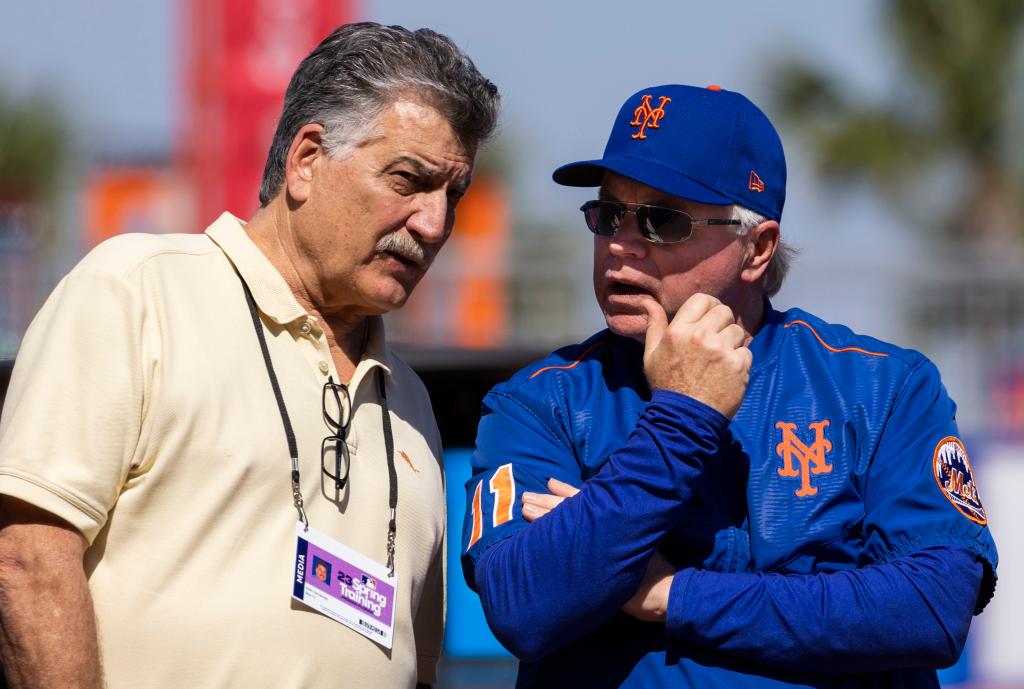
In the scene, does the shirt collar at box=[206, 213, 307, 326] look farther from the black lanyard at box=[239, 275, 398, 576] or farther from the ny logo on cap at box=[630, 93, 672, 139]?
the ny logo on cap at box=[630, 93, 672, 139]

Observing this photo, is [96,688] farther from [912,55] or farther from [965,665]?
[912,55]

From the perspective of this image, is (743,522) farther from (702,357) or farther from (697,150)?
(697,150)

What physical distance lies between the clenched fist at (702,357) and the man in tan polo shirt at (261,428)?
23.5 inches

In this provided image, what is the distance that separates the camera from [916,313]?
9.95m

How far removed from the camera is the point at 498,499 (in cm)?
279

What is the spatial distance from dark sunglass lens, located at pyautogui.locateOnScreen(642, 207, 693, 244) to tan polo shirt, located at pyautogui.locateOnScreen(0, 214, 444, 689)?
2.56 ft

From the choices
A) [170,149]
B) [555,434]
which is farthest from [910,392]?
[170,149]

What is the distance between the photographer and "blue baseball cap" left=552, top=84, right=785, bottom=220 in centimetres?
289

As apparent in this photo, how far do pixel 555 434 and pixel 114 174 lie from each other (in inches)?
1074

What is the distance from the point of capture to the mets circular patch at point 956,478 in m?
2.76

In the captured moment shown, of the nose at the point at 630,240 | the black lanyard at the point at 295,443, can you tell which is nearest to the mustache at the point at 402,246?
the black lanyard at the point at 295,443

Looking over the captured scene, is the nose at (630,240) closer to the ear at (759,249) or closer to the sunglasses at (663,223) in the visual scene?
the sunglasses at (663,223)

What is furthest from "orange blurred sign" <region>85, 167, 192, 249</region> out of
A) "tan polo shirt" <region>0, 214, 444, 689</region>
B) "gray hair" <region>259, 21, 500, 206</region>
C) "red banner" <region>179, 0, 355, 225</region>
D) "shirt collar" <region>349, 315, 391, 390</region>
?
"tan polo shirt" <region>0, 214, 444, 689</region>

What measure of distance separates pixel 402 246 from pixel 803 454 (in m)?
0.94
